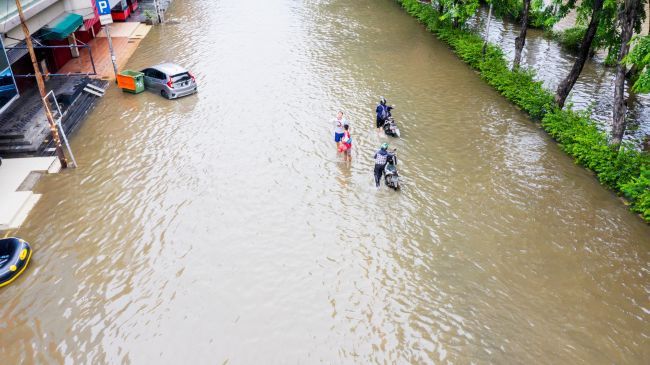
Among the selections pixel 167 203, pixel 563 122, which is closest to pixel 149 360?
pixel 167 203

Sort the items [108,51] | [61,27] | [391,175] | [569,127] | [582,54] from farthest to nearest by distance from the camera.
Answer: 1. [108,51]
2. [61,27]
3. [582,54]
4. [569,127]
5. [391,175]

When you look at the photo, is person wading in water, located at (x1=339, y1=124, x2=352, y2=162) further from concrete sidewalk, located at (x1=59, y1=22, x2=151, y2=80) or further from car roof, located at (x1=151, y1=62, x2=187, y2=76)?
concrete sidewalk, located at (x1=59, y1=22, x2=151, y2=80)

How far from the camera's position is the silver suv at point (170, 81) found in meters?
22.1

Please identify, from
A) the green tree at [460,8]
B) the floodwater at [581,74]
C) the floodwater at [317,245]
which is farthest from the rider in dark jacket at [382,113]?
the green tree at [460,8]

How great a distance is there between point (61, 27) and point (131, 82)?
3826mm

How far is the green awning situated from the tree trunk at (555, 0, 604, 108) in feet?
76.9

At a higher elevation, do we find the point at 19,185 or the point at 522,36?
the point at 522,36

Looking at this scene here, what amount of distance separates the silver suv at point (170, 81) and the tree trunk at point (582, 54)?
17874 millimetres

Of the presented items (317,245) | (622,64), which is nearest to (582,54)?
(622,64)

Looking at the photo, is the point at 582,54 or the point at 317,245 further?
the point at 582,54

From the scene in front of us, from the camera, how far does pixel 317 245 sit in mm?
13453

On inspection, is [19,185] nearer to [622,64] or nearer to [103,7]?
[103,7]

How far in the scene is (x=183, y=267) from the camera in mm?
12625

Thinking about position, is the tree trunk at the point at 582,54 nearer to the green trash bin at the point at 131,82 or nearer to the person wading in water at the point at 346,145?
the person wading in water at the point at 346,145
